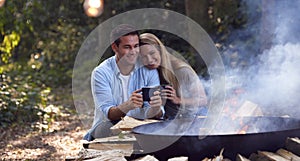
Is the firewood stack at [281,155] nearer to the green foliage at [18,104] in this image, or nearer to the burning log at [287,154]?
the burning log at [287,154]

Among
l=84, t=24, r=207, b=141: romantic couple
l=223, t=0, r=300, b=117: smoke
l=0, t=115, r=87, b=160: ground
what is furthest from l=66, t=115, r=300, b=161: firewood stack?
l=223, t=0, r=300, b=117: smoke

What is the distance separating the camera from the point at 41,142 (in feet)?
17.6

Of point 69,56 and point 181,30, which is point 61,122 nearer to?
point 181,30

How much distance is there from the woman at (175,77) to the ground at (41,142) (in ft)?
4.10

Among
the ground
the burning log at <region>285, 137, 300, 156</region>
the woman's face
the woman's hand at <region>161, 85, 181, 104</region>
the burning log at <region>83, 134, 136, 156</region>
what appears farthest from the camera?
the ground

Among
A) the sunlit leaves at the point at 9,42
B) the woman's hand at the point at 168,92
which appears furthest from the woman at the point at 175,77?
the sunlit leaves at the point at 9,42

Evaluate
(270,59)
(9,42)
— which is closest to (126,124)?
(270,59)

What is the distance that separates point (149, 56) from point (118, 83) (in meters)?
0.32

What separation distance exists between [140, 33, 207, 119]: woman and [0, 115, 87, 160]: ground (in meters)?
1.25

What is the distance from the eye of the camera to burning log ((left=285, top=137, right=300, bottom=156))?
2846mm

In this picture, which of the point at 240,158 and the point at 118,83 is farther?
the point at 118,83

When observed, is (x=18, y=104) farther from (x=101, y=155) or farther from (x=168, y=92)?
(x=101, y=155)

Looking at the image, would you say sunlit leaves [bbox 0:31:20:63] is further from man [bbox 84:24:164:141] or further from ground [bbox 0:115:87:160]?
man [bbox 84:24:164:141]

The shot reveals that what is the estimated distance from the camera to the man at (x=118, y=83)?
11.7ft
